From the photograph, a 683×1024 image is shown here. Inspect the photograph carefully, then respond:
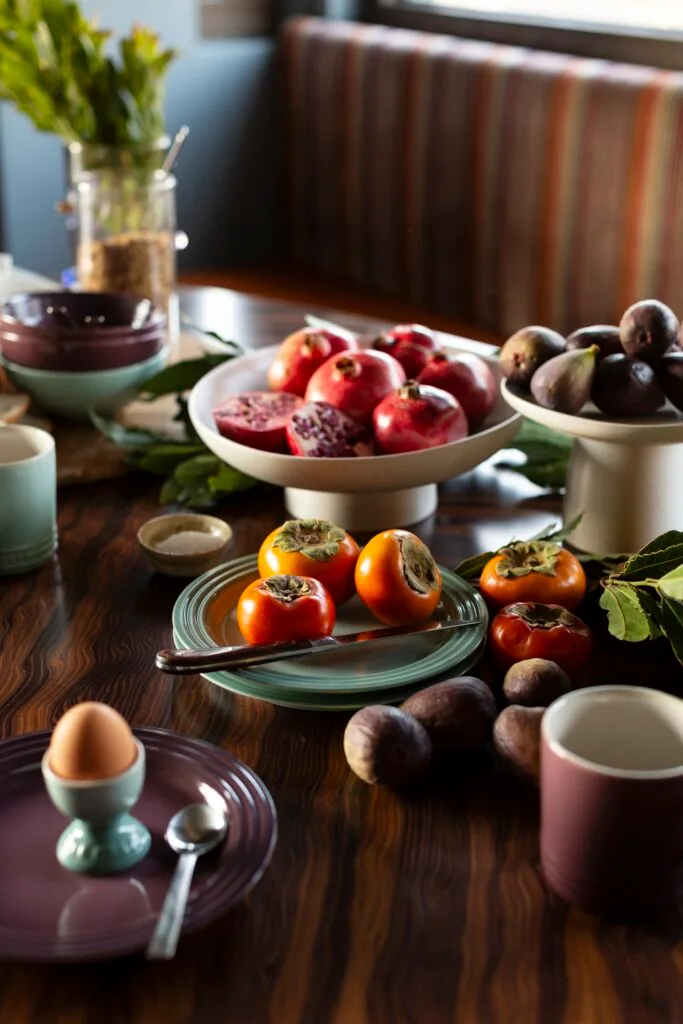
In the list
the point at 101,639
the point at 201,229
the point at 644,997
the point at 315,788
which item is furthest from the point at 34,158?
the point at 644,997

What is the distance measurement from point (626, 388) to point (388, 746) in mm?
406

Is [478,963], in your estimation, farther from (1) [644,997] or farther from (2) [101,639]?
(2) [101,639]

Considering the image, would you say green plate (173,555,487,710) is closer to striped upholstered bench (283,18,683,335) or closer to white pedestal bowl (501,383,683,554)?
white pedestal bowl (501,383,683,554)

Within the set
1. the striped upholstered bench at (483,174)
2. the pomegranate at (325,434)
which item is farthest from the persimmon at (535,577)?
the striped upholstered bench at (483,174)

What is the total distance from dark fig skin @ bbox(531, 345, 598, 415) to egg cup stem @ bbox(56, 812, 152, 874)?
20.1 inches

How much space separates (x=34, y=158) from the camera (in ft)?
10.2

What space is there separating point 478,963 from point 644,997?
0.08 m

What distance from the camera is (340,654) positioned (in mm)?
901

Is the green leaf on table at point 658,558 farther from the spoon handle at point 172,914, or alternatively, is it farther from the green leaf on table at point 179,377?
the green leaf on table at point 179,377

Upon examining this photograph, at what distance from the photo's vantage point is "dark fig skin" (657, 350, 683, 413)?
39.9 inches

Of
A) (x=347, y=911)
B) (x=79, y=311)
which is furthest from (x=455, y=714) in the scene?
(x=79, y=311)

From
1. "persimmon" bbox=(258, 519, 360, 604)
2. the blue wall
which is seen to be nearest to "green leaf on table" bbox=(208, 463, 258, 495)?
"persimmon" bbox=(258, 519, 360, 604)

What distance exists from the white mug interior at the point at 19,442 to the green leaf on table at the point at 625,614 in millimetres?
525

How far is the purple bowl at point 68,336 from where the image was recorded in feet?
4.48
